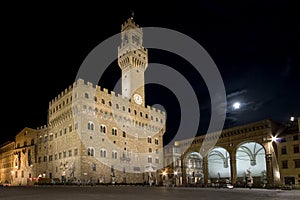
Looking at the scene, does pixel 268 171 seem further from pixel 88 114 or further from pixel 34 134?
pixel 34 134

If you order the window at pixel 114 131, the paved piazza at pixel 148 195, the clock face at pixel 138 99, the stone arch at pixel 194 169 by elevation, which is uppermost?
the clock face at pixel 138 99

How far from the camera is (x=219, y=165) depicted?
5875cm

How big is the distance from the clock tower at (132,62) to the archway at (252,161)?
26.0 m

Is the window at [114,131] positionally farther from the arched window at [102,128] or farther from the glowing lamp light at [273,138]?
the glowing lamp light at [273,138]

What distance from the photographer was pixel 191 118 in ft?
258

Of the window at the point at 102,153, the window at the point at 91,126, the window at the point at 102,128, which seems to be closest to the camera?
the window at the point at 91,126

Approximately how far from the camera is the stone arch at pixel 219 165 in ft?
185

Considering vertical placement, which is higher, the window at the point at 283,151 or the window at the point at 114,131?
the window at the point at 114,131

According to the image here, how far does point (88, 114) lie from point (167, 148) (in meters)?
25.5

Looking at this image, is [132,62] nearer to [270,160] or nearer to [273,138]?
[273,138]

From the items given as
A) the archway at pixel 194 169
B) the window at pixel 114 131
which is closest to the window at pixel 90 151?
the window at pixel 114 131

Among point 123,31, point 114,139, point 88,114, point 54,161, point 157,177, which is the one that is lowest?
point 157,177

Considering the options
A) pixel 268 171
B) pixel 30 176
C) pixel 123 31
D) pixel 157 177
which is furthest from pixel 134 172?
pixel 123 31

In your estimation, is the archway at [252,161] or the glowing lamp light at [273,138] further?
the archway at [252,161]
